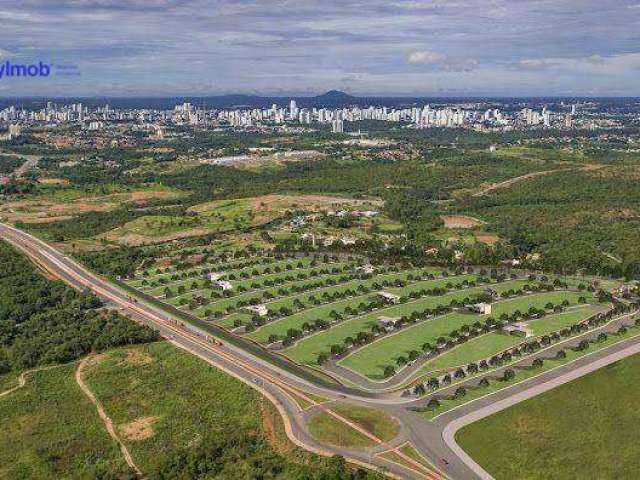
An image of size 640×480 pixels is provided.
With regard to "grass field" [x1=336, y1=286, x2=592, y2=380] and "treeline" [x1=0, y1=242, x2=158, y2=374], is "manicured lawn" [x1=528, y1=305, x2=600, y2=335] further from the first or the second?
"treeline" [x1=0, y1=242, x2=158, y2=374]

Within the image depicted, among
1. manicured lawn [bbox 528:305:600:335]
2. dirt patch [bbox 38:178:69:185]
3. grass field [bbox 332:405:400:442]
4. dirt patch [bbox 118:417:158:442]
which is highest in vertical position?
dirt patch [bbox 38:178:69:185]

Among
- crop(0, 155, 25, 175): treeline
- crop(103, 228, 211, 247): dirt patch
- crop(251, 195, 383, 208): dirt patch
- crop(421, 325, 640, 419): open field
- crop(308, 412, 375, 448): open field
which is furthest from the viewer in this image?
crop(0, 155, 25, 175): treeline

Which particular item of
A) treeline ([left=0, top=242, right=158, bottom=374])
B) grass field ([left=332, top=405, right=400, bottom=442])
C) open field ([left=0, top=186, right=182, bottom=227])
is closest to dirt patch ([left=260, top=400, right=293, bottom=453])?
grass field ([left=332, top=405, right=400, bottom=442])

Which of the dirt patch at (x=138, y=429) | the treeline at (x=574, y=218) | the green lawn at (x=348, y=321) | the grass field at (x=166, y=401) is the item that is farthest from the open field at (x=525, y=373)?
the treeline at (x=574, y=218)

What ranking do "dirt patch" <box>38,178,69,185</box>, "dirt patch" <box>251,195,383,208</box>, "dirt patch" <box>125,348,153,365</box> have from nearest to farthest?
"dirt patch" <box>125,348,153,365</box>
"dirt patch" <box>251,195,383,208</box>
"dirt patch" <box>38,178,69,185</box>

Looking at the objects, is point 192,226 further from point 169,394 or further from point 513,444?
point 513,444

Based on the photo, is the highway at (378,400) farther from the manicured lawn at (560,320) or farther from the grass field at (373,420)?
the manicured lawn at (560,320)

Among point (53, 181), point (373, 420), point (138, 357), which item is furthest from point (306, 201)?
point (373, 420)

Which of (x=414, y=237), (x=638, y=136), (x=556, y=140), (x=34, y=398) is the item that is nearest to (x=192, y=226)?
(x=414, y=237)
